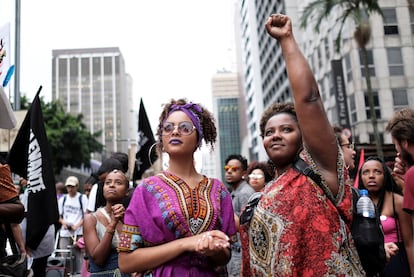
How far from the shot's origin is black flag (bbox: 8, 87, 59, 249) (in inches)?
166

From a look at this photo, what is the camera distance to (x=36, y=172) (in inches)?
173

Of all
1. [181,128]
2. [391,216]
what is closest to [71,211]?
[391,216]


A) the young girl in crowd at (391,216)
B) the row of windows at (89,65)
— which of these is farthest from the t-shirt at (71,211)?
the row of windows at (89,65)

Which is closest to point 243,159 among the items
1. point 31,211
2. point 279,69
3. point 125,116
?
point 31,211

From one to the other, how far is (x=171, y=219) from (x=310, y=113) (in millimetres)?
861

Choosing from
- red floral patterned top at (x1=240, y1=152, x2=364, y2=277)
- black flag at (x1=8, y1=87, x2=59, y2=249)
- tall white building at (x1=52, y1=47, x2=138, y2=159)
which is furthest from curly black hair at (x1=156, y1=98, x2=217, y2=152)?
tall white building at (x1=52, y1=47, x2=138, y2=159)

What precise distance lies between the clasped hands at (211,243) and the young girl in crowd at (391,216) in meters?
1.67

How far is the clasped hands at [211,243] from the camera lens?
182 cm

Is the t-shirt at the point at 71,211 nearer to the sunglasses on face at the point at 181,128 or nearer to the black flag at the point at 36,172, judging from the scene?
the black flag at the point at 36,172

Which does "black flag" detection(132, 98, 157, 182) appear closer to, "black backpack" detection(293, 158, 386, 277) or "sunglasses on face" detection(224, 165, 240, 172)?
"sunglasses on face" detection(224, 165, 240, 172)

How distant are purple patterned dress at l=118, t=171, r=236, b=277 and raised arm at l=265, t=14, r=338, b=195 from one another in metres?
0.61

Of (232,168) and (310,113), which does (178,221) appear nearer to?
(310,113)

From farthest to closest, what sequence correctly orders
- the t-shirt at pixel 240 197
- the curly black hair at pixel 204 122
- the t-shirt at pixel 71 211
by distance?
the t-shirt at pixel 71 211
the t-shirt at pixel 240 197
the curly black hair at pixel 204 122

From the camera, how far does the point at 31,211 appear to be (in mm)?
4191
